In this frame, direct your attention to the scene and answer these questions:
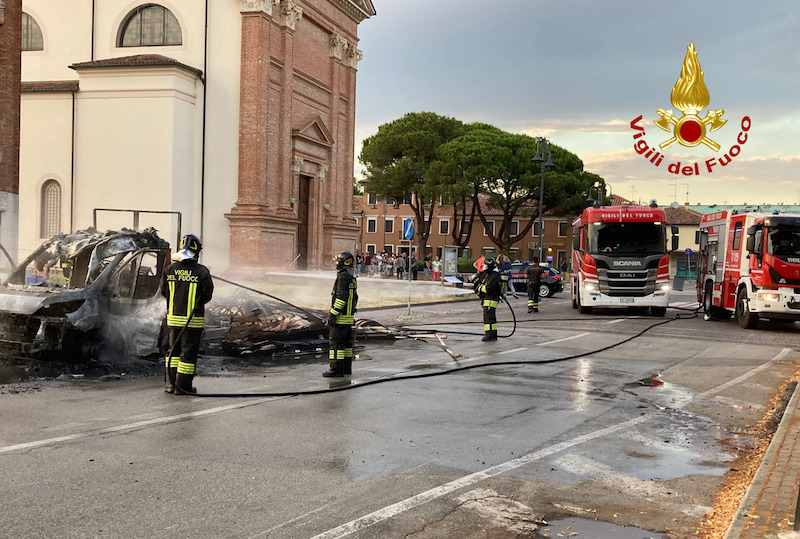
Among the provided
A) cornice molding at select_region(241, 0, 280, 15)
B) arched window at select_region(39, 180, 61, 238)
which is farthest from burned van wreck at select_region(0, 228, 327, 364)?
arched window at select_region(39, 180, 61, 238)

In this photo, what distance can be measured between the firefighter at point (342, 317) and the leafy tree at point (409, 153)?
54.0 metres

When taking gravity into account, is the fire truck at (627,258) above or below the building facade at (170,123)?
below

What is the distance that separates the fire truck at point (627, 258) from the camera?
72.3ft

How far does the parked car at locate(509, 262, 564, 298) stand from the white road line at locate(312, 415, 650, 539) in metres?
26.8

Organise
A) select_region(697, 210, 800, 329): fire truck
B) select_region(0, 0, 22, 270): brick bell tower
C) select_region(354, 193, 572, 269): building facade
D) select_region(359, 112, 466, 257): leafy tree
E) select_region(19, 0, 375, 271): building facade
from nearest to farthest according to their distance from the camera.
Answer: select_region(697, 210, 800, 329): fire truck
select_region(0, 0, 22, 270): brick bell tower
select_region(19, 0, 375, 271): building facade
select_region(359, 112, 466, 257): leafy tree
select_region(354, 193, 572, 269): building facade

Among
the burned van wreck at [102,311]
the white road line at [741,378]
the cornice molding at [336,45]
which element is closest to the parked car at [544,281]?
the cornice molding at [336,45]

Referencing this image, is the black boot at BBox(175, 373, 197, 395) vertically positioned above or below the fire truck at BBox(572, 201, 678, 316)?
below

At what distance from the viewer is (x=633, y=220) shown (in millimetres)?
22297

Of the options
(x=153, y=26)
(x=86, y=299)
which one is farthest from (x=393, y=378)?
(x=153, y=26)

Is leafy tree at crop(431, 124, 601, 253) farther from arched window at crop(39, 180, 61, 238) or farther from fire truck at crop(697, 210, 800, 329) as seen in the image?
fire truck at crop(697, 210, 800, 329)

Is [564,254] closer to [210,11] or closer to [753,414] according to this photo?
[210,11]


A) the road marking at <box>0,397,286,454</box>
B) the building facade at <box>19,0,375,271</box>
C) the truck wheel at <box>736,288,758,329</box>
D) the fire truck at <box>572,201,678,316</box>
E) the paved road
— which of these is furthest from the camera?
the building facade at <box>19,0,375,271</box>

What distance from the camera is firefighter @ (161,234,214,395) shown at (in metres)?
8.33

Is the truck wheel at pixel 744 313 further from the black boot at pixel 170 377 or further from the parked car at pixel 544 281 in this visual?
the black boot at pixel 170 377
